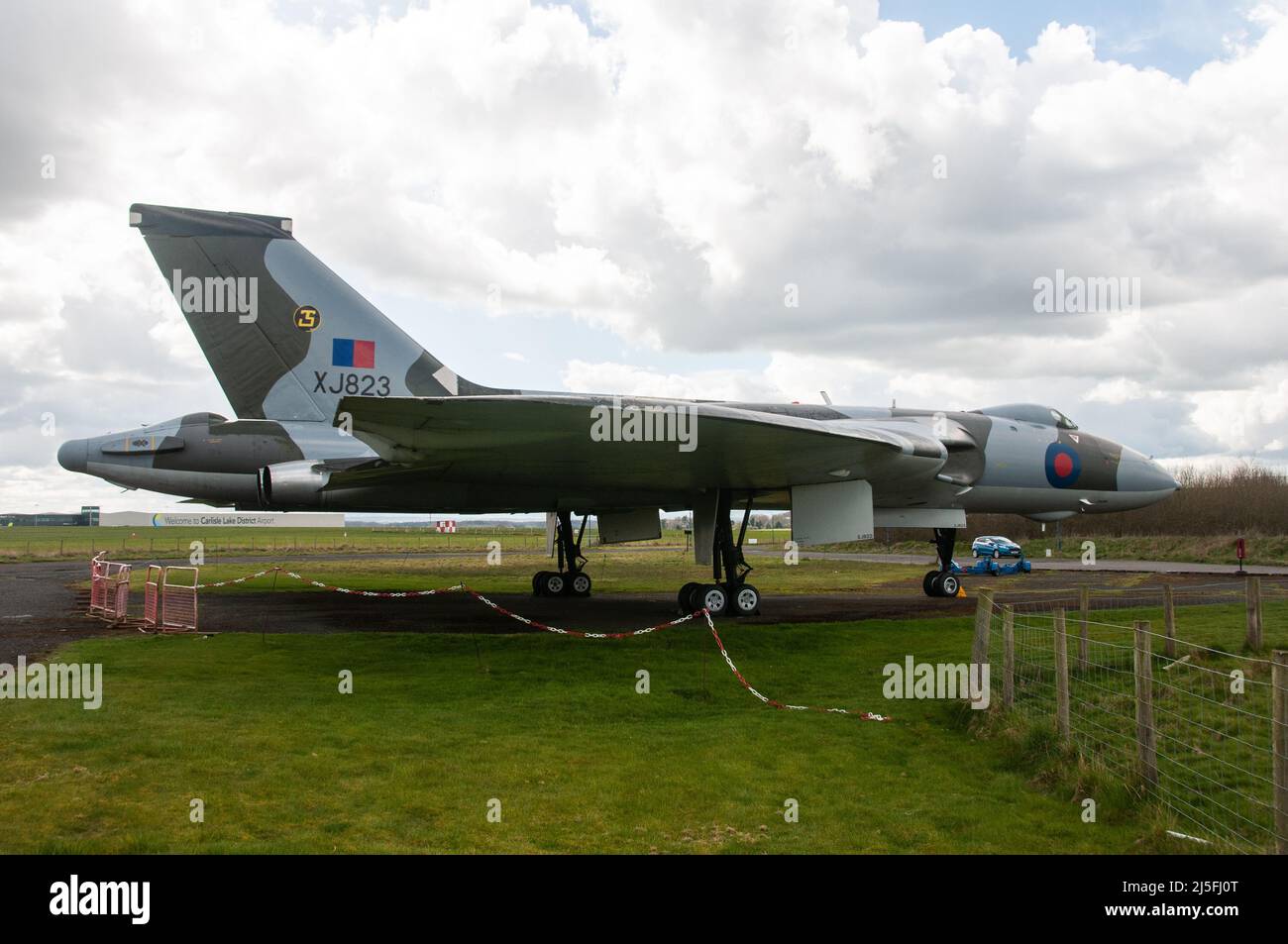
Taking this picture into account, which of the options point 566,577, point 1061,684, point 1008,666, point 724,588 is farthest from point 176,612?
point 1061,684

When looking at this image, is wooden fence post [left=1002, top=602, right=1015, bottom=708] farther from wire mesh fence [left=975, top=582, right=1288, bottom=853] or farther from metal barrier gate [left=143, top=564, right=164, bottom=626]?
metal barrier gate [left=143, top=564, right=164, bottom=626]

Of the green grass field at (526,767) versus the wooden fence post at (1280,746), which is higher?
the wooden fence post at (1280,746)

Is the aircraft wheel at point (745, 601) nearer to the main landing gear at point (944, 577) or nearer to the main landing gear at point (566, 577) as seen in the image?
the main landing gear at point (566, 577)

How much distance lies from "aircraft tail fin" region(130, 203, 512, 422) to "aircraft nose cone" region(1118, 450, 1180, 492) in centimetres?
1451

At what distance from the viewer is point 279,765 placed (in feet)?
20.1

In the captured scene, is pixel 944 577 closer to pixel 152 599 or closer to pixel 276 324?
pixel 276 324

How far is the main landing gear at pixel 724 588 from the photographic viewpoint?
591 inches

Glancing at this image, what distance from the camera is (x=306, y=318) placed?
14.2m

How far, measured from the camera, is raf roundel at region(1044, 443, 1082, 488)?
18.5m

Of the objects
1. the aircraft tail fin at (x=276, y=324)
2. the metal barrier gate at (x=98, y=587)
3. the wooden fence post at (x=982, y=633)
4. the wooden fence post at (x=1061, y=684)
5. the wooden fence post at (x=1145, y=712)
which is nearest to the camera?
the wooden fence post at (x=1145, y=712)

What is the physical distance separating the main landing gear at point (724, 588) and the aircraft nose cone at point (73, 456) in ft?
33.5

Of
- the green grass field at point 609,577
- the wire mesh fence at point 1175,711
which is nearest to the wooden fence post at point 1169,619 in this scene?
the wire mesh fence at point 1175,711

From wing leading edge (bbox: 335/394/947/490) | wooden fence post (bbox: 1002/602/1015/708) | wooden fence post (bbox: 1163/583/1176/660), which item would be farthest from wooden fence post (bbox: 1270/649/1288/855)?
wing leading edge (bbox: 335/394/947/490)

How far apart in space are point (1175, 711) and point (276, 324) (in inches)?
523
